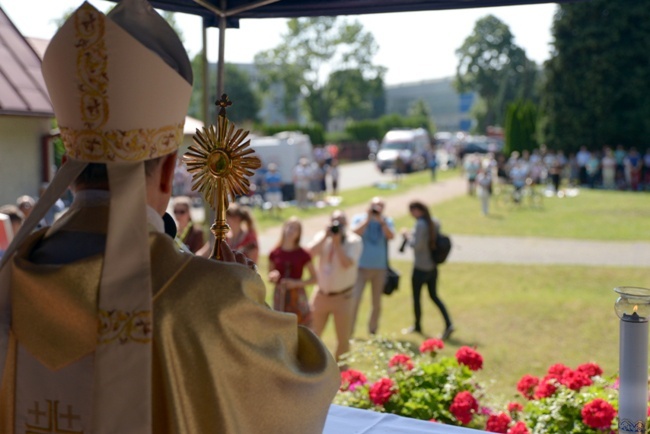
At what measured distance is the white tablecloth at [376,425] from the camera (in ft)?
10.8

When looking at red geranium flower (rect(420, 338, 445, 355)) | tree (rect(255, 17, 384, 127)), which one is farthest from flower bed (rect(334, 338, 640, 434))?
tree (rect(255, 17, 384, 127))

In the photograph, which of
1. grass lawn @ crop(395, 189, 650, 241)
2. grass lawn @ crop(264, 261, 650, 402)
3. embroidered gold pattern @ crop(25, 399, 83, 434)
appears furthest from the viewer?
grass lawn @ crop(395, 189, 650, 241)

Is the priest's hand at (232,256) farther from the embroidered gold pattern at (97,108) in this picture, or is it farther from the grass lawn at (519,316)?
the grass lawn at (519,316)

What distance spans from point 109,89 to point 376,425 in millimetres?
1961

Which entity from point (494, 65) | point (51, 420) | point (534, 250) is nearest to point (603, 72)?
point (534, 250)

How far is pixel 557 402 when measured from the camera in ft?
13.4

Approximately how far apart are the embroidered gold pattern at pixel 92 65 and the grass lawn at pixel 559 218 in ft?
56.7

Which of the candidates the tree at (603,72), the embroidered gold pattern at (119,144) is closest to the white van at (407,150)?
the tree at (603,72)

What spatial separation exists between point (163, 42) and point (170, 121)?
0.65 ft

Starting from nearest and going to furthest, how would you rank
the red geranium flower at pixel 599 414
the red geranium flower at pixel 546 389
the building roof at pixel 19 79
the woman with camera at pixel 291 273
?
the red geranium flower at pixel 599 414 < the red geranium flower at pixel 546 389 < the woman with camera at pixel 291 273 < the building roof at pixel 19 79

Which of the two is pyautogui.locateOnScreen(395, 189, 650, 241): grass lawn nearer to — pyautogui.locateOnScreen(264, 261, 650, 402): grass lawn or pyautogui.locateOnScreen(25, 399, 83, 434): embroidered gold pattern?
pyautogui.locateOnScreen(264, 261, 650, 402): grass lawn

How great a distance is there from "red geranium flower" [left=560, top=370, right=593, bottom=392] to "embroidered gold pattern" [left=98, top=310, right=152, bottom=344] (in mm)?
2920

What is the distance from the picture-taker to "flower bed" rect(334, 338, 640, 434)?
158 inches

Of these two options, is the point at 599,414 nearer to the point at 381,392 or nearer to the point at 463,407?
the point at 463,407
